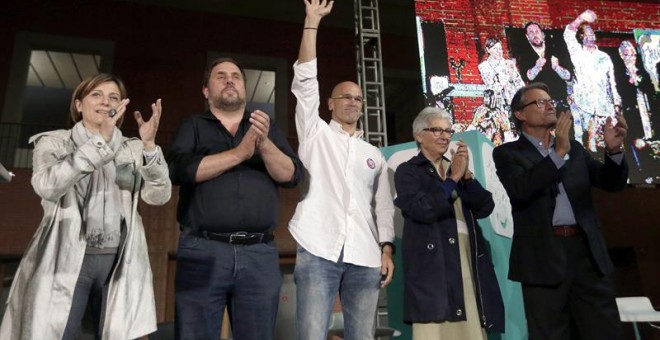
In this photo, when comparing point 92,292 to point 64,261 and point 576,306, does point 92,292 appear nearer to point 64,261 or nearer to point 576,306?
point 64,261

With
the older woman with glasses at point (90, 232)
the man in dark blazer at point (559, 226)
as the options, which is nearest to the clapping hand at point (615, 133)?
the man in dark blazer at point (559, 226)

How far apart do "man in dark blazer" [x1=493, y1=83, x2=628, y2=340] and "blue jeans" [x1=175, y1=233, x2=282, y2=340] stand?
989mm

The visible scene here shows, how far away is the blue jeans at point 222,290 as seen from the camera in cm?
177

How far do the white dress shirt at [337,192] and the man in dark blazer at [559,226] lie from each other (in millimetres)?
566

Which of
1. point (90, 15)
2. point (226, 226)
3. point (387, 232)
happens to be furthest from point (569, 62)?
point (90, 15)

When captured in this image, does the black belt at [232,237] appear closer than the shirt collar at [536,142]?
Yes

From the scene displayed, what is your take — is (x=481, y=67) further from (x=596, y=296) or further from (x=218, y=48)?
(x=218, y=48)

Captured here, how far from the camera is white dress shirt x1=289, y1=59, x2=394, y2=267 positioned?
7.09 feet

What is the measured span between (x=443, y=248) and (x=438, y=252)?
0.04 metres

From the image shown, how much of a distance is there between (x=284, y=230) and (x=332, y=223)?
506 centimetres

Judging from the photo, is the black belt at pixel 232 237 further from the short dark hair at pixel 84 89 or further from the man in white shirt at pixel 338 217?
the short dark hair at pixel 84 89

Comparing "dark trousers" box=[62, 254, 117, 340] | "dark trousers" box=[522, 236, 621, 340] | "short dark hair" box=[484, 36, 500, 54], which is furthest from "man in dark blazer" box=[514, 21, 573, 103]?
"dark trousers" box=[62, 254, 117, 340]

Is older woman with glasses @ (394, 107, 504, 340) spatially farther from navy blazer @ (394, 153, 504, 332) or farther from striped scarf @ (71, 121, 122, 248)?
striped scarf @ (71, 121, 122, 248)

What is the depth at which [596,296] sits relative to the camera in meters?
1.90
